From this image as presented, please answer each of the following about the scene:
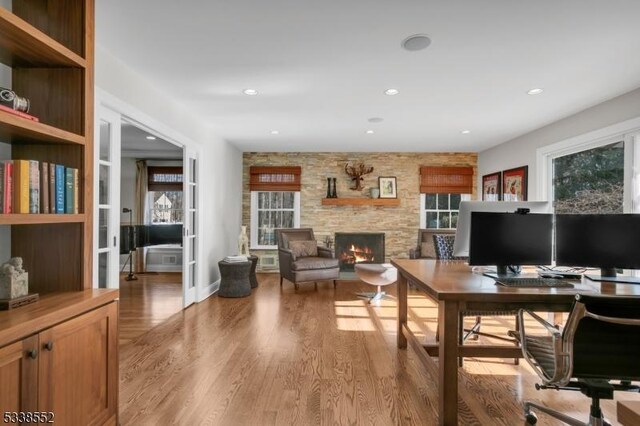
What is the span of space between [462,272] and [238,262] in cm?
326

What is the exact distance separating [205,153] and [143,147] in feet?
6.41

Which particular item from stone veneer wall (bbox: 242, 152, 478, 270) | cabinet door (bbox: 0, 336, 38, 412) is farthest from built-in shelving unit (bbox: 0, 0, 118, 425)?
stone veneer wall (bbox: 242, 152, 478, 270)

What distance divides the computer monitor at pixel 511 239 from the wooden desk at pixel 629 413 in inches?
59.9

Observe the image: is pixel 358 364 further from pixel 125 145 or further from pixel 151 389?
pixel 125 145

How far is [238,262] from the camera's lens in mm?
4805

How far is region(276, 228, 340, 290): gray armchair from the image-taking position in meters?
5.21

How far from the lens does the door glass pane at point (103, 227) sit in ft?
8.65

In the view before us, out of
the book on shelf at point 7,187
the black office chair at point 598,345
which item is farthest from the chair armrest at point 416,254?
the book on shelf at point 7,187

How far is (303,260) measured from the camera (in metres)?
5.38

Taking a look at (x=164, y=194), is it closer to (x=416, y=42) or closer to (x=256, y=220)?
(x=256, y=220)

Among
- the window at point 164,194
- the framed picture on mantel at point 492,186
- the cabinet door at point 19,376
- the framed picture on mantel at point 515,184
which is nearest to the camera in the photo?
the cabinet door at point 19,376

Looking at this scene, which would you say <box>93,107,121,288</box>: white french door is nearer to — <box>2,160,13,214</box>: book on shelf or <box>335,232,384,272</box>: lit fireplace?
<box>2,160,13,214</box>: book on shelf

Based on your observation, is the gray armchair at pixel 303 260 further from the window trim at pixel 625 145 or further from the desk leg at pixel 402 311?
the window trim at pixel 625 145

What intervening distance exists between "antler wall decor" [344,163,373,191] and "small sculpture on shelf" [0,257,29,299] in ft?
18.1
